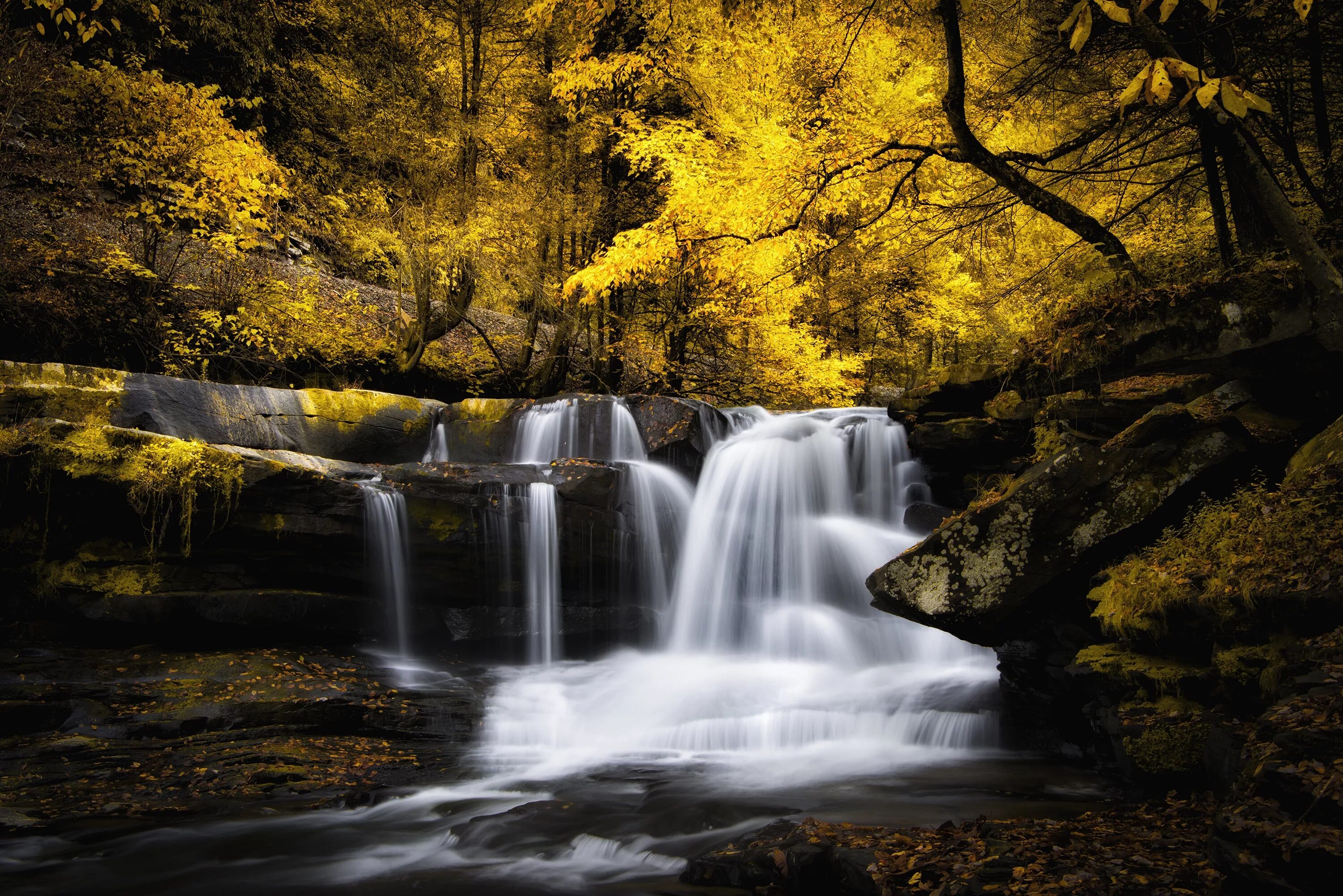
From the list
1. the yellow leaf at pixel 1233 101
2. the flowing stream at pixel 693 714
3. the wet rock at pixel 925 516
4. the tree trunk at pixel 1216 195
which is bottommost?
the flowing stream at pixel 693 714

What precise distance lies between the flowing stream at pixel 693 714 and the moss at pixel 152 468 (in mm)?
1618

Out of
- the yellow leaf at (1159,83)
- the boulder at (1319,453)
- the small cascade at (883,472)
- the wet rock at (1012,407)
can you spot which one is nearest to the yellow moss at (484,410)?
the small cascade at (883,472)

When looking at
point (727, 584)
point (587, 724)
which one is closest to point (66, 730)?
point (587, 724)

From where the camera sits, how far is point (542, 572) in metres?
9.42

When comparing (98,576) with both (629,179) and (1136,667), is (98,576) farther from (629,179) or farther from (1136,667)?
(629,179)

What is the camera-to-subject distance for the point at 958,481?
962 cm

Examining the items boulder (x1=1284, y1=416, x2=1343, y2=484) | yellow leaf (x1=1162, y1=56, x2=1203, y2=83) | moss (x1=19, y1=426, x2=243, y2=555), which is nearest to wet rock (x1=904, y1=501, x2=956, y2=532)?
boulder (x1=1284, y1=416, x2=1343, y2=484)

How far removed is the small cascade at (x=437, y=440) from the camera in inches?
479

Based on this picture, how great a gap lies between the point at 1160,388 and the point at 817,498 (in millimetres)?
4932

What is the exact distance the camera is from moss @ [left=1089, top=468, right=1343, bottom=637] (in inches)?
164

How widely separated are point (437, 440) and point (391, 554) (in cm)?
370

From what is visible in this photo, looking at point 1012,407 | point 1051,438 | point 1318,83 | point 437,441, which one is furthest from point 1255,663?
point 437,441

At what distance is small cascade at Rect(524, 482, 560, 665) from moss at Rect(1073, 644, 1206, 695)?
6.02 m

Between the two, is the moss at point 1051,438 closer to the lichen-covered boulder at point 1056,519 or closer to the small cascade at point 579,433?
the lichen-covered boulder at point 1056,519
